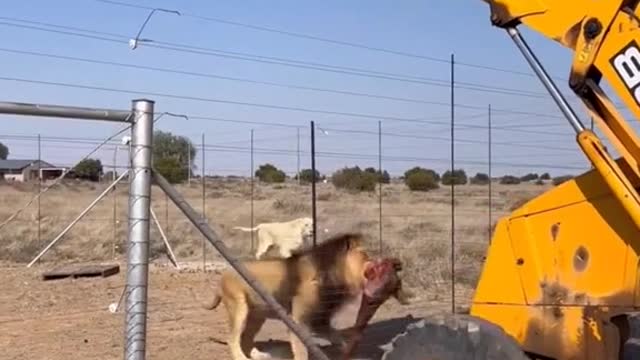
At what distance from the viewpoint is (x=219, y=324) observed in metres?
11.5

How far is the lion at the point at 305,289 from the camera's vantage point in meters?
9.18

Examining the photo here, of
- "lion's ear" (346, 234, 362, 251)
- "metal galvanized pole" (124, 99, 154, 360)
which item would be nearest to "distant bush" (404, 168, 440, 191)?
"lion's ear" (346, 234, 362, 251)

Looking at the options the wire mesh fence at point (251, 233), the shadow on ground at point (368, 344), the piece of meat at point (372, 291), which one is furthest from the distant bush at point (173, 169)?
the piece of meat at point (372, 291)

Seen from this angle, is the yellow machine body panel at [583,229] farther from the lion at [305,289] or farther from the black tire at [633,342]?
the lion at [305,289]

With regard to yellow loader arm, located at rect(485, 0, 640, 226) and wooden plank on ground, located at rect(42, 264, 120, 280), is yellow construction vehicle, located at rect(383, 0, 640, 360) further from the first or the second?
wooden plank on ground, located at rect(42, 264, 120, 280)

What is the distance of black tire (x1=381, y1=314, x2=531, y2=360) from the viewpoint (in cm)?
524

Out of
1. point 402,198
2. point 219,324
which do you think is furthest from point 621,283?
point 402,198

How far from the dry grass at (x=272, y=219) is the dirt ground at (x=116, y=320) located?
11.7 ft

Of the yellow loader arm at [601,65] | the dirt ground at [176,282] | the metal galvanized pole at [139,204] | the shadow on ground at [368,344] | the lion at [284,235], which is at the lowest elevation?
the shadow on ground at [368,344]

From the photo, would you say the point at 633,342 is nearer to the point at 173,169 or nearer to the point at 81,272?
the point at 81,272

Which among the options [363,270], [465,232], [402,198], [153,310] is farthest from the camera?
[402,198]

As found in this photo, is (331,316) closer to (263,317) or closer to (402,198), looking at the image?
(263,317)

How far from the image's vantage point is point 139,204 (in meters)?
4.16

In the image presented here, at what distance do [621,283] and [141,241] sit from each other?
2.56 meters
